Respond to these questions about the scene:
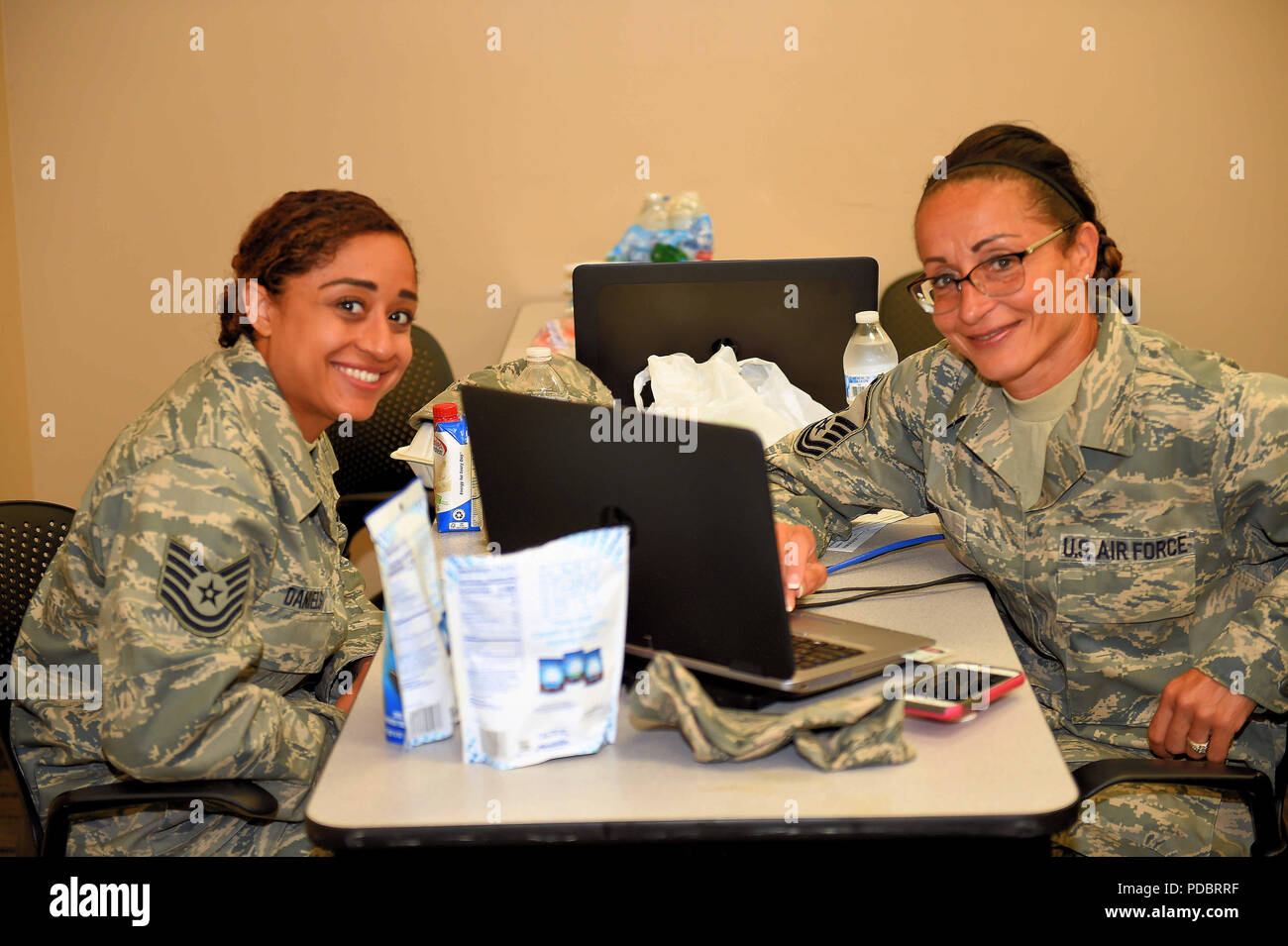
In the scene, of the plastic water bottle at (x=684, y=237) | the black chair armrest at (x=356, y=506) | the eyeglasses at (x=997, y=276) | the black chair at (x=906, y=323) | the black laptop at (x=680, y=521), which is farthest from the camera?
the black chair at (x=906, y=323)

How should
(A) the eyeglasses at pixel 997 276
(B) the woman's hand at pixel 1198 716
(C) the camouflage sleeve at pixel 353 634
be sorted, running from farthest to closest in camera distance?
(C) the camouflage sleeve at pixel 353 634, (A) the eyeglasses at pixel 997 276, (B) the woman's hand at pixel 1198 716

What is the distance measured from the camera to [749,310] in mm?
2275

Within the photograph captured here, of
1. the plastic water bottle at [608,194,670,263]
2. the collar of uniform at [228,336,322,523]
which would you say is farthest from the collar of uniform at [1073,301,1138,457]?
the plastic water bottle at [608,194,670,263]

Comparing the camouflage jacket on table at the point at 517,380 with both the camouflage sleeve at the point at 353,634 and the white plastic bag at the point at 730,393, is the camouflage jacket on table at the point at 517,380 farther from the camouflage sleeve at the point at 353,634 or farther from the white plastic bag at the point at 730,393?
the camouflage sleeve at the point at 353,634

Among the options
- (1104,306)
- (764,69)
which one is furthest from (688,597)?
(764,69)

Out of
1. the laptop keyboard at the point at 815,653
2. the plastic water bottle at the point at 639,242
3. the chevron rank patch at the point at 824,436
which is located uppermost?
the plastic water bottle at the point at 639,242

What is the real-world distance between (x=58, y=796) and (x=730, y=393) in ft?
4.15

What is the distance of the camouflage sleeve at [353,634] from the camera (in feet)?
6.02

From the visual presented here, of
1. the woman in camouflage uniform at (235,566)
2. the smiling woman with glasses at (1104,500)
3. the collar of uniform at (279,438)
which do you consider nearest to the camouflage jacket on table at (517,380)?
the woman in camouflage uniform at (235,566)

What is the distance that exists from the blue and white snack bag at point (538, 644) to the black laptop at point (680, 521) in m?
0.11

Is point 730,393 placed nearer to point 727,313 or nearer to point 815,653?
point 727,313

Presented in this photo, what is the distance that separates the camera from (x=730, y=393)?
2195 millimetres

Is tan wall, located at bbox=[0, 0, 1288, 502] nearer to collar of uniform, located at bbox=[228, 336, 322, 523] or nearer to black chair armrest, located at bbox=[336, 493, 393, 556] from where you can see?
black chair armrest, located at bbox=[336, 493, 393, 556]
